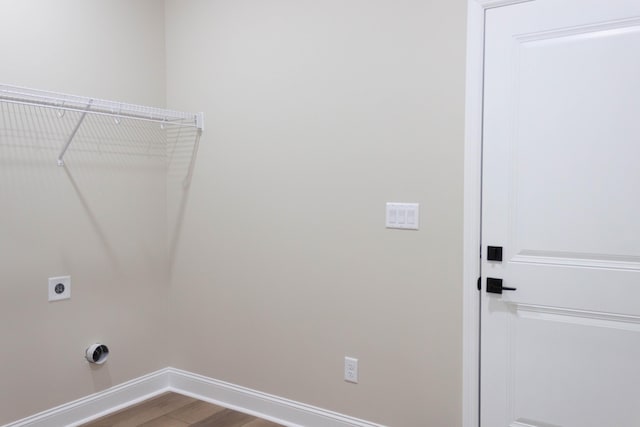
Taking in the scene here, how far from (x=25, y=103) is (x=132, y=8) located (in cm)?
97

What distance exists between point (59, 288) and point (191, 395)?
1.06m

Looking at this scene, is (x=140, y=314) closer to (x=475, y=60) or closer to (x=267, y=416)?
(x=267, y=416)

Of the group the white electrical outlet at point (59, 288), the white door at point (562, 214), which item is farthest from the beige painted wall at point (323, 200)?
the white electrical outlet at point (59, 288)

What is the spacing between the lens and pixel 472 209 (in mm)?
2117

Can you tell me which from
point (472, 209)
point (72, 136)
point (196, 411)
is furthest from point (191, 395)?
point (472, 209)

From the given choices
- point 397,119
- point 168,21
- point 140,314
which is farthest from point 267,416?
point 168,21

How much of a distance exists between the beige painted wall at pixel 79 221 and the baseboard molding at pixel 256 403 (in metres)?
0.22

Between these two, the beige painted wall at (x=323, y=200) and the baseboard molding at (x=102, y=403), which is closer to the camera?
the beige painted wall at (x=323, y=200)

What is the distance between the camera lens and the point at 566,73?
1.91 metres

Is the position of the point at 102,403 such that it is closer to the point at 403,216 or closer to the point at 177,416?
the point at 177,416

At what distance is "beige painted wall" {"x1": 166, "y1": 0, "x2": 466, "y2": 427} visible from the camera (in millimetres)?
2227

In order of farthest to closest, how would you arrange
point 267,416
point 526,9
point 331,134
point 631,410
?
point 267,416, point 331,134, point 526,9, point 631,410

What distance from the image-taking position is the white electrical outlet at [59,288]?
257 centimetres

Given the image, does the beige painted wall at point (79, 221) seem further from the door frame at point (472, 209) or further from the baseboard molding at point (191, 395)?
the door frame at point (472, 209)
